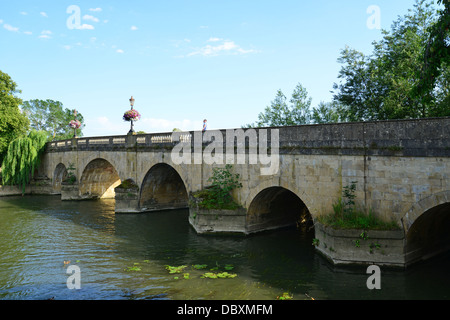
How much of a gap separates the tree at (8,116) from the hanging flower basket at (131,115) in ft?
57.4

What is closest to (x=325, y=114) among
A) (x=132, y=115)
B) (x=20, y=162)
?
(x=132, y=115)

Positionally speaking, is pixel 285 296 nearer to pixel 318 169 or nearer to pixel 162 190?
pixel 318 169

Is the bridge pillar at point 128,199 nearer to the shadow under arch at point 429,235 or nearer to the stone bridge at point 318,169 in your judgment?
the stone bridge at point 318,169

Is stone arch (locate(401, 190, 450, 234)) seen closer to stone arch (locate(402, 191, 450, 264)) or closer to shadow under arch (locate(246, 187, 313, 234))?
stone arch (locate(402, 191, 450, 264))

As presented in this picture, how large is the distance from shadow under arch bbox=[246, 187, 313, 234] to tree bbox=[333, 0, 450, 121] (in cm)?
832

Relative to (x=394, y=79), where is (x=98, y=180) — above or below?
below

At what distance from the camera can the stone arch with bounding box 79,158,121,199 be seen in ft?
94.1

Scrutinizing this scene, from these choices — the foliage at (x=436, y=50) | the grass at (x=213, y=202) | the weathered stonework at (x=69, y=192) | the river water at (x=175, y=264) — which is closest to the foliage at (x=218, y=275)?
the river water at (x=175, y=264)

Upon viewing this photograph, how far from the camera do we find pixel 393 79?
1981cm

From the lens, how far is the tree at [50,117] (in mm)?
61531
